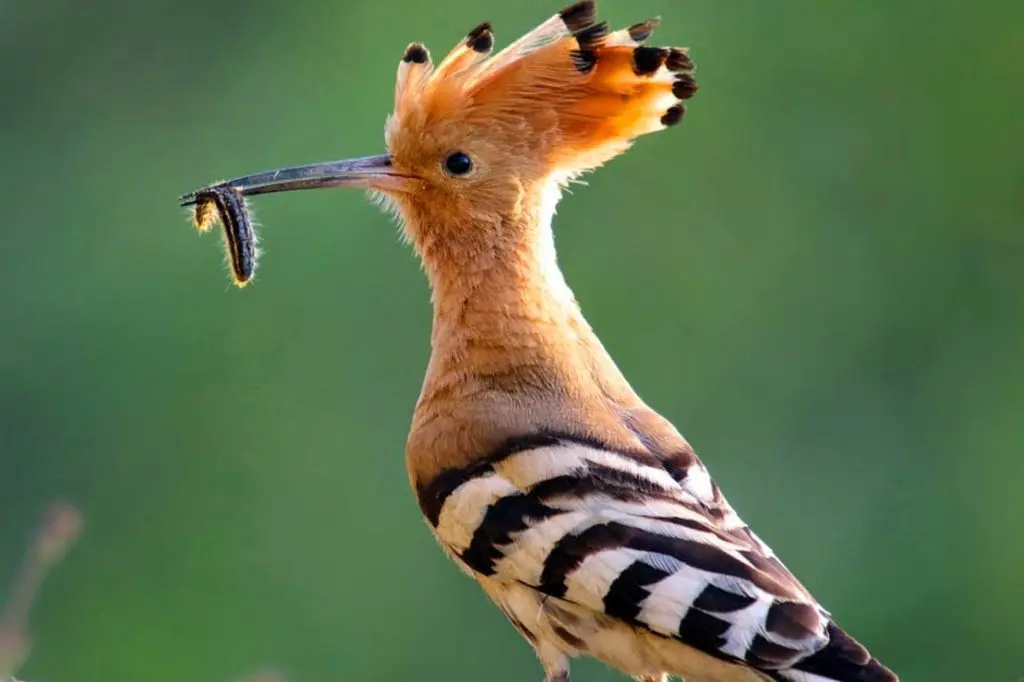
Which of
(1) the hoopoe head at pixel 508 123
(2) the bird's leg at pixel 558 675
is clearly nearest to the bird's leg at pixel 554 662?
(2) the bird's leg at pixel 558 675

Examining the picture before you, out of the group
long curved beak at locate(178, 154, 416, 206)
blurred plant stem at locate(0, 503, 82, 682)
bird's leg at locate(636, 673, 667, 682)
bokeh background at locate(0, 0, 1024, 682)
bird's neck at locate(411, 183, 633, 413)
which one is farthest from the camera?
bokeh background at locate(0, 0, 1024, 682)

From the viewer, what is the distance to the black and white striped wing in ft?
5.02

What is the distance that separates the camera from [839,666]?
1.49 m

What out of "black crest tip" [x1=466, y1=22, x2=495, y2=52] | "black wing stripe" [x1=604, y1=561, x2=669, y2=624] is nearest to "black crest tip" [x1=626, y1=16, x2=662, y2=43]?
"black crest tip" [x1=466, y1=22, x2=495, y2=52]

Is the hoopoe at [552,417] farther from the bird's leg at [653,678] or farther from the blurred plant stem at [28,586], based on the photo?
the blurred plant stem at [28,586]

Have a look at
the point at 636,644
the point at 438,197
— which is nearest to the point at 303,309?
the point at 438,197

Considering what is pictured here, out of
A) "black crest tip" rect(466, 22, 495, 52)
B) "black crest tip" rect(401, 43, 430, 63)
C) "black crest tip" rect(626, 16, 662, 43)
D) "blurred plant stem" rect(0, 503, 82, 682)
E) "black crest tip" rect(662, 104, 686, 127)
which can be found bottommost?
"blurred plant stem" rect(0, 503, 82, 682)

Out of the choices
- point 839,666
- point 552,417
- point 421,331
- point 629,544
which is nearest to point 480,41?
point 552,417

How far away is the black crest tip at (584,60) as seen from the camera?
189 centimetres

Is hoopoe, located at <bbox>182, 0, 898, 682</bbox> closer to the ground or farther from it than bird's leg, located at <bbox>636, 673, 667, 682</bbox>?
farther from it

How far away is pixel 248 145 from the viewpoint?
15.0ft

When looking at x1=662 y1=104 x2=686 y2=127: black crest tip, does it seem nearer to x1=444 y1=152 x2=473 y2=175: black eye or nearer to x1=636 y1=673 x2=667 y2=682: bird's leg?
x1=444 y1=152 x2=473 y2=175: black eye

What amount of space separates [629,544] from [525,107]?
0.55 m

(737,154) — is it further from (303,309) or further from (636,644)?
(636,644)
